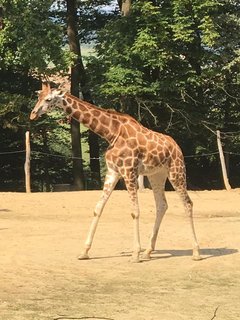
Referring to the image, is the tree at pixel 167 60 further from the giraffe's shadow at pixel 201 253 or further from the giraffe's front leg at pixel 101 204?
the giraffe's front leg at pixel 101 204

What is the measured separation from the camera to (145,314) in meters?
6.05

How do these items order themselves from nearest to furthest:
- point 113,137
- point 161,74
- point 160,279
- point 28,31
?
point 160,279, point 113,137, point 28,31, point 161,74

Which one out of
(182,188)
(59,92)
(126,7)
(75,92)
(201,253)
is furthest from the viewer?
(75,92)

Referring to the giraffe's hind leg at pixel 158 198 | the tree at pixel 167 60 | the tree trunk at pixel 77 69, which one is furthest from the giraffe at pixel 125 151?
the tree trunk at pixel 77 69

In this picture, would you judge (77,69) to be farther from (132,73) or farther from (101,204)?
(101,204)

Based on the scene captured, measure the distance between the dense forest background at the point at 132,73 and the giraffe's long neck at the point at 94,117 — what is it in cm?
1521

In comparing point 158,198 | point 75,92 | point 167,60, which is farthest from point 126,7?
point 158,198

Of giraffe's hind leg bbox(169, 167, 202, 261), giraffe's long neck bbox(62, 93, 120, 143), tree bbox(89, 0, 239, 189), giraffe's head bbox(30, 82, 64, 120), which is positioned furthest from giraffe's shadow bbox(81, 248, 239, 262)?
tree bbox(89, 0, 239, 189)

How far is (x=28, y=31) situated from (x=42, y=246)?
15598 mm

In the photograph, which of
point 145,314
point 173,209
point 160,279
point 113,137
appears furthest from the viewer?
point 173,209

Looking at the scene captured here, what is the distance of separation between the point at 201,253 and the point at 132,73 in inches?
631

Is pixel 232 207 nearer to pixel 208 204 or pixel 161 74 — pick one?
pixel 208 204

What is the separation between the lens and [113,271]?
335 inches

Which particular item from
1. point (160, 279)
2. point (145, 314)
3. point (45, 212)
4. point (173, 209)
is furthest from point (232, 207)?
point (145, 314)
